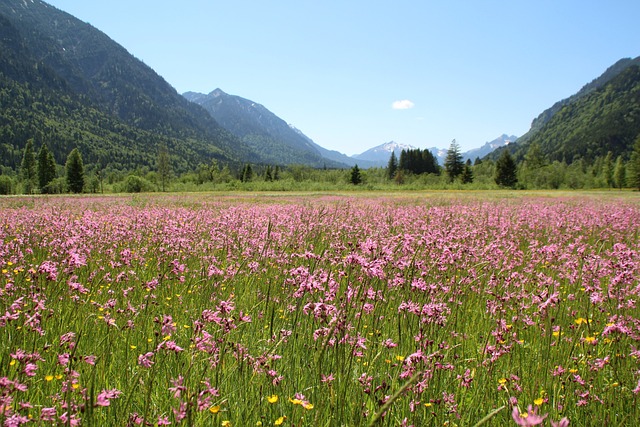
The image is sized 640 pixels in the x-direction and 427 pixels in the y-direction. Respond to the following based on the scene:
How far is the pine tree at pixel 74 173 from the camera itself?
7919cm

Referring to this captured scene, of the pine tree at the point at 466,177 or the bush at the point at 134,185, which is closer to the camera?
the bush at the point at 134,185

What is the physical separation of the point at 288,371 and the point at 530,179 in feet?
314

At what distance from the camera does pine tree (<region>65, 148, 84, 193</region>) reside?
79.2 metres

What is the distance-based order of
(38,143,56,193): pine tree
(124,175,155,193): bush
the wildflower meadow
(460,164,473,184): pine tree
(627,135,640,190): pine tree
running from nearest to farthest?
the wildflower meadow < (124,175,155,193): bush < (627,135,640,190): pine tree < (38,143,56,193): pine tree < (460,164,473,184): pine tree

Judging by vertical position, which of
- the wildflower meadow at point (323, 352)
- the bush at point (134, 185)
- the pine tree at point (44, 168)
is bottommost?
the wildflower meadow at point (323, 352)

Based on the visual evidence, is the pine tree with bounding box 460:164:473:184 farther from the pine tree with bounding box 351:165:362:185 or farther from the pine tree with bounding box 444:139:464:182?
the pine tree with bounding box 351:165:362:185

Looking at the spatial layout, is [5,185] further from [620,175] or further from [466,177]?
[620,175]

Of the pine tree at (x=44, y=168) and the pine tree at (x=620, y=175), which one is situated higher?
→ the pine tree at (x=44, y=168)

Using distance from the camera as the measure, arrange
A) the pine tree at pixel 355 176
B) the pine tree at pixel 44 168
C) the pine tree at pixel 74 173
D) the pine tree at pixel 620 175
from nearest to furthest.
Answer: the pine tree at pixel 74 173
the pine tree at pixel 44 168
the pine tree at pixel 620 175
the pine tree at pixel 355 176

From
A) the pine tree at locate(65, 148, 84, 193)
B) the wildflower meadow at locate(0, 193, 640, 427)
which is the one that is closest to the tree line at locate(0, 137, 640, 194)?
the pine tree at locate(65, 148, 84, 193)

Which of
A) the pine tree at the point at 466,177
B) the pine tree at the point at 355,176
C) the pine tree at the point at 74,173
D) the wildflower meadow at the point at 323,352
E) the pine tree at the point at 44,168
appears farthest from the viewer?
the pine tree at the point at 355,176

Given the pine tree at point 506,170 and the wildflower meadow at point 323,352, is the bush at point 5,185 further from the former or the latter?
the pine tree at point 506,170

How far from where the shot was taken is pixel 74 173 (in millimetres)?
79938

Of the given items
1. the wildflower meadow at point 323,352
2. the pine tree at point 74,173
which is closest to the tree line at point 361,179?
the pine tree at point 74,173
